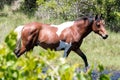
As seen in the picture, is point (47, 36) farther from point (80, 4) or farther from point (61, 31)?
point (80, 4)

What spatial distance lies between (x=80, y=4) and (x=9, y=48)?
2247 cm

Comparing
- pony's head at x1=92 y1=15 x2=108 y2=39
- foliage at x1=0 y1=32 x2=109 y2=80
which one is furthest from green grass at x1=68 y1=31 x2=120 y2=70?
foliage at x1=0 y1=32 x2=109 y2=80

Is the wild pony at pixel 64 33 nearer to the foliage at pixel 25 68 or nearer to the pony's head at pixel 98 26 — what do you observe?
the pony's head at pixel 98 26

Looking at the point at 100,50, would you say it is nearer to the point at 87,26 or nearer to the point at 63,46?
the point at 87,26

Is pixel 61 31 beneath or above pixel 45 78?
beneath

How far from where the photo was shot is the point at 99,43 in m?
18.1

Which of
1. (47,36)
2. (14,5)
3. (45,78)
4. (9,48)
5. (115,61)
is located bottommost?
(14,5)

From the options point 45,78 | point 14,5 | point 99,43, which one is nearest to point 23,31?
point 99,43

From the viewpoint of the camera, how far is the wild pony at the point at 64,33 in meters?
12.9

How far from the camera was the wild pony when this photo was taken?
1291 cm

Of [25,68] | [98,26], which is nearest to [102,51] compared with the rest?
[98,26]

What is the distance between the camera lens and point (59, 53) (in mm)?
2715

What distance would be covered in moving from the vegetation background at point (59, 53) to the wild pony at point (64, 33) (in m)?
0.95

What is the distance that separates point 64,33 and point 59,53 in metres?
10.2
